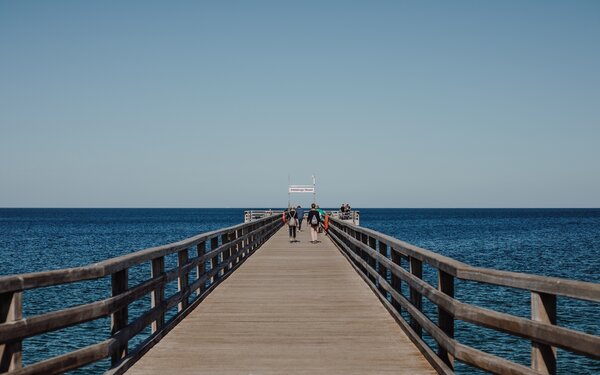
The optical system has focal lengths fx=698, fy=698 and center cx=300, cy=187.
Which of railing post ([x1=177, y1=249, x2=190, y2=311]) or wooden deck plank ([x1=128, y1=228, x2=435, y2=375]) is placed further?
railing post ([x1=177, y1=249, x2=190, y2=311])

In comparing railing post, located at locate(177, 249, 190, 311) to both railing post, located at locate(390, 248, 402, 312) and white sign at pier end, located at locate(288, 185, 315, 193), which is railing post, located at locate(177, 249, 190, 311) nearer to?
railing post, located at locate(390, 248, 402, 312)

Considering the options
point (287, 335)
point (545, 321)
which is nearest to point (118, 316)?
point (287, 335)

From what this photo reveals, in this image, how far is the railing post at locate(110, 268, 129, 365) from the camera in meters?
6.51

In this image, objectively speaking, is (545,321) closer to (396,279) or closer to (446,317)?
(446,317)

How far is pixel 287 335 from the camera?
8594 mm

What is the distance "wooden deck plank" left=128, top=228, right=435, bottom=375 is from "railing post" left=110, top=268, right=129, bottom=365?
0.76ft

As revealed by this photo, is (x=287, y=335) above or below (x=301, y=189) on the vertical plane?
below

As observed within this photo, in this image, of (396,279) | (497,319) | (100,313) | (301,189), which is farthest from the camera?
(301,189)

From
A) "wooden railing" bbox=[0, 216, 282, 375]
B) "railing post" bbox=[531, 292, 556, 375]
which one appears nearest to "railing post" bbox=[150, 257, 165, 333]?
"wooden railing" bbox=[0, 216, 282, 375]

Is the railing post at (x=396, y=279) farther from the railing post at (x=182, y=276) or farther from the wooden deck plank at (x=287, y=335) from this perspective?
the railing post at (x=182, y=276)

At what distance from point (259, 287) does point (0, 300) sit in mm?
8970

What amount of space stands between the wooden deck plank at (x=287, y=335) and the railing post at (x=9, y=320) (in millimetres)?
1941

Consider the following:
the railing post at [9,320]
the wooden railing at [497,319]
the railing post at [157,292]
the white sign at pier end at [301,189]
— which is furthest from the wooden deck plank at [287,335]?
the white sign at pier end at [301,189]

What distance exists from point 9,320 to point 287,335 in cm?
436
